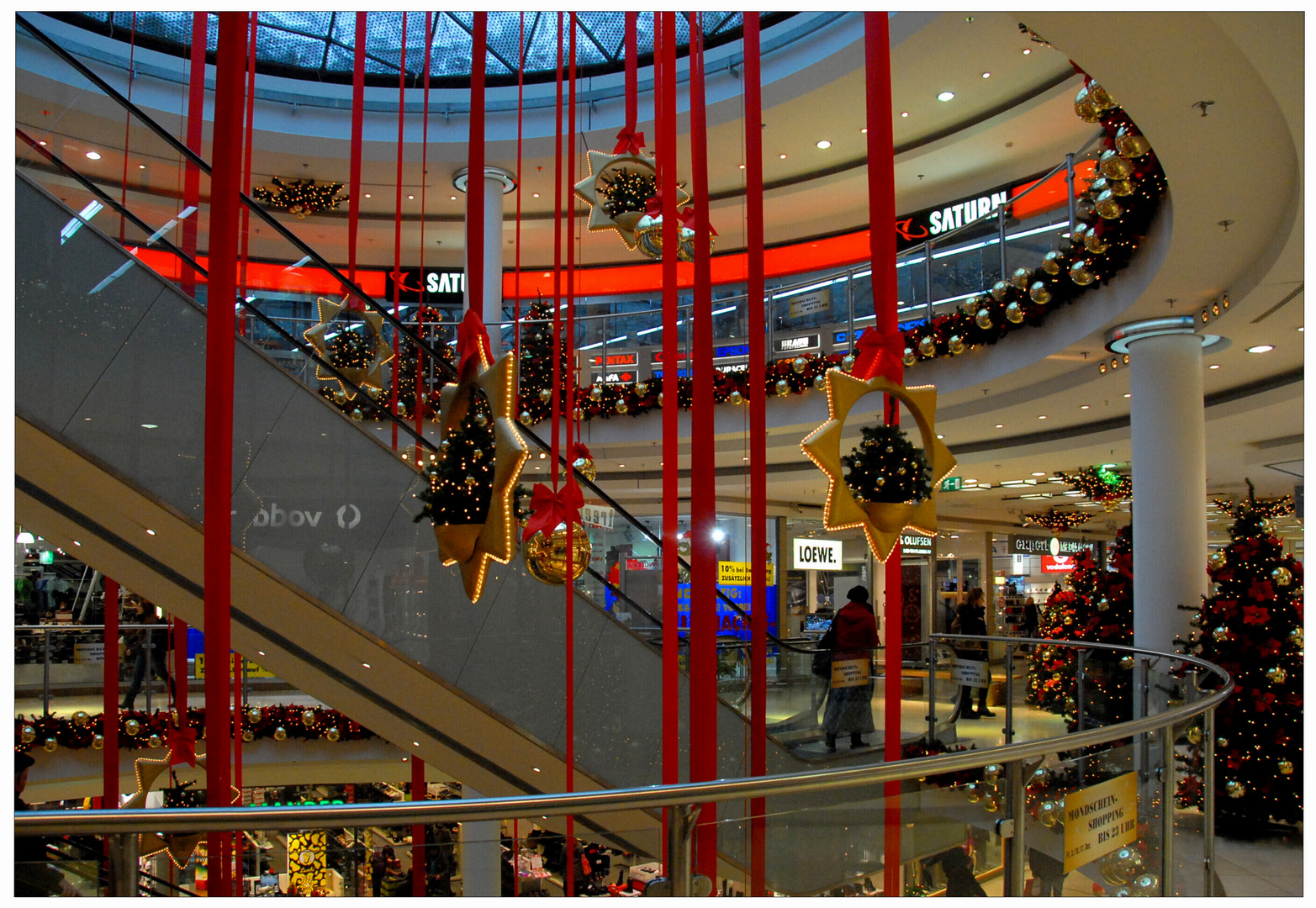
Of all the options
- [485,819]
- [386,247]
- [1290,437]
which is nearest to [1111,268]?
[485,819]

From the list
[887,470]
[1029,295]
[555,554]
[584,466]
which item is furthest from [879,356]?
[1029,295]

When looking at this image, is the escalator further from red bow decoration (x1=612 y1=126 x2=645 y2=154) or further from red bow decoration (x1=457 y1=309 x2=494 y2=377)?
red bow decoration (x1=612 y1=126 x2=645 y2=154)

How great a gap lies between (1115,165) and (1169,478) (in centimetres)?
297

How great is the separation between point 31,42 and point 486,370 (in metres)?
2.64

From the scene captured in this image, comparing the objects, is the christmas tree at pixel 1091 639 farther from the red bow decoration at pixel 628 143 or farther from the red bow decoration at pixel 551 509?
the red bow decoration at pixel 628 143

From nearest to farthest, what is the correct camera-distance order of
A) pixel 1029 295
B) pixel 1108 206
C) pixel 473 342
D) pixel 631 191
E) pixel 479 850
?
pixel 479 850, pixel 473 342, pixel 631 191, pixel 1108 206, pixel 1029 295

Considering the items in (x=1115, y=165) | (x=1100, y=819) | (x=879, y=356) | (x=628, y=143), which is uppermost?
(x=1115, y=165)

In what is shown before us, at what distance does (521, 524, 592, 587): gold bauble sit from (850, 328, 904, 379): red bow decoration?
124 cm

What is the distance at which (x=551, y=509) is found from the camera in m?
3.44

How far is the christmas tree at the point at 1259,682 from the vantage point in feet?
21.4

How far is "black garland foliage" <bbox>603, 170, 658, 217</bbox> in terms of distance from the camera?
3705 millimetres

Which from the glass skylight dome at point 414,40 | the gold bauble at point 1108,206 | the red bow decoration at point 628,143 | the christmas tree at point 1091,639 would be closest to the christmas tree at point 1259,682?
the christmas tree at point 1091,639

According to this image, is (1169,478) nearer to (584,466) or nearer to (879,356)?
(584,466)

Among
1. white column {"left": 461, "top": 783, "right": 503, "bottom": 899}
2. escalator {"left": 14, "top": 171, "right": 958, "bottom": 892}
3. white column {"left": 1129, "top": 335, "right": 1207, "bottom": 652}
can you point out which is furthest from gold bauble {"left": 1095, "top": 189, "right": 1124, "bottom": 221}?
white column {"left": 461, "top": 783, "right": 503, "bottom": 899}
